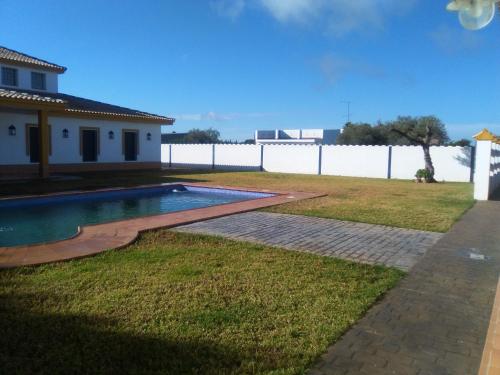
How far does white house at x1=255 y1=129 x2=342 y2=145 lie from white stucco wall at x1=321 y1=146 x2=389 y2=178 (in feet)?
143

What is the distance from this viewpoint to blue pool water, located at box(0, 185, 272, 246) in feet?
30.5

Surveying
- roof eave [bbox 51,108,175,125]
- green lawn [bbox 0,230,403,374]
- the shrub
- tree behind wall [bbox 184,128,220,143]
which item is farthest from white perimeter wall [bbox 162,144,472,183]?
tree behind wall [bbox 184,128,220,143]

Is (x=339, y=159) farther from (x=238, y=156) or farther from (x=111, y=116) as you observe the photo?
(x=111, y=116)

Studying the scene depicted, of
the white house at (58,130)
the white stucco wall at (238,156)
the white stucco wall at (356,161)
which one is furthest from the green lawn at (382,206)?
the white stucco wall at (238,156)

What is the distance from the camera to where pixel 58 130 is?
22297 millimetres

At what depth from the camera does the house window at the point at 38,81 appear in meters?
24.1

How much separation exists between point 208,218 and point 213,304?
5.24 meters

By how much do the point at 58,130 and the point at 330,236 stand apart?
18.6 metres

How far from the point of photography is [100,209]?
12.5 meters

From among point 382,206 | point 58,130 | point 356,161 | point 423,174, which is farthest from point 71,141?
point 423,174

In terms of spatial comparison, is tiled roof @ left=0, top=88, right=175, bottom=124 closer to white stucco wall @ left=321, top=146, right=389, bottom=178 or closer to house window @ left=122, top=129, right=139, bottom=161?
house window @ left=122, top=129, right=139, bottom=161

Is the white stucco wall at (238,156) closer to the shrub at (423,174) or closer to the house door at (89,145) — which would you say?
the house door at (89,145)

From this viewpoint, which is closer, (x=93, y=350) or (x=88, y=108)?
(x=93, y=350)

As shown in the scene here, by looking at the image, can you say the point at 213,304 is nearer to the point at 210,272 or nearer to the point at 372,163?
the point at 210,272
